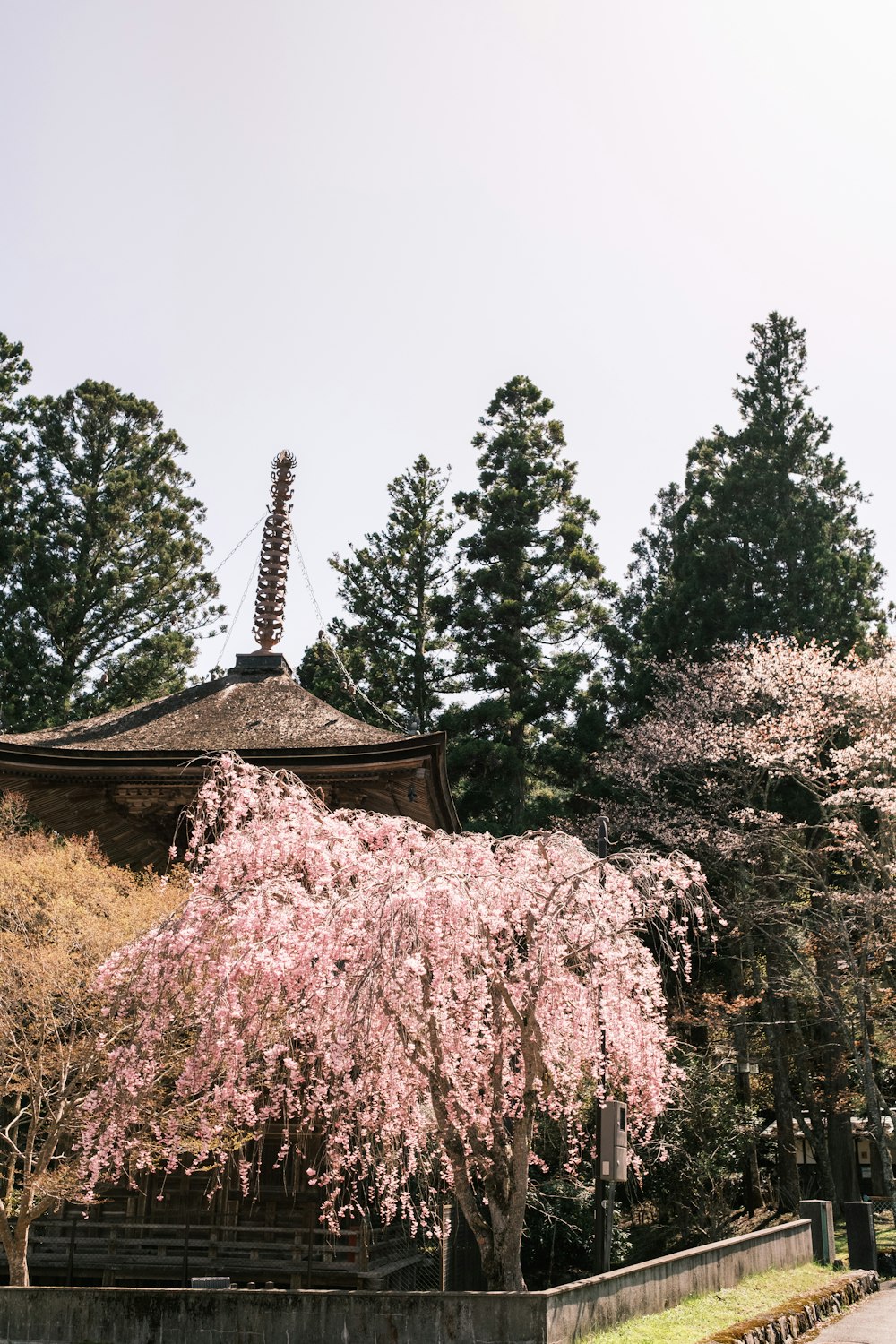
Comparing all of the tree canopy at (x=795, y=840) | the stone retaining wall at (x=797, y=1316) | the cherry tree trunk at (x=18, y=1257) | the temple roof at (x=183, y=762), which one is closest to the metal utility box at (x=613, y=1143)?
the stone retaining wall at (x=797, y=1316)

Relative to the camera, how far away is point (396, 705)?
33.6 meters

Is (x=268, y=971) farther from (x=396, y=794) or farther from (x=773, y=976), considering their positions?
(x=773, y=976)

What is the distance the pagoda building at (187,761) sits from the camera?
1520 cm

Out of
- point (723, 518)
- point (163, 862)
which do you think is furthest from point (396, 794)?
point (723, 518)

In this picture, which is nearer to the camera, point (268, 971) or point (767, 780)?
point (268, 971)

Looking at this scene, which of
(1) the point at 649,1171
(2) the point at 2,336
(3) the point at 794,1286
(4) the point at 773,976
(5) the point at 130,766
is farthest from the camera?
(2) the point at 2,336

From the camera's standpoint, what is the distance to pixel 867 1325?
33.1 feet

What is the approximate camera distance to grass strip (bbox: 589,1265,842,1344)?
833cm

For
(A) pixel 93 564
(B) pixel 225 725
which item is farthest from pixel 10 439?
(B) pixel 225 725

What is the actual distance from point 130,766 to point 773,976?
14.3 m

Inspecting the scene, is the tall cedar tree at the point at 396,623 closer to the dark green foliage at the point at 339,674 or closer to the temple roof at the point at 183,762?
the dark green foliage at the point at 339,674

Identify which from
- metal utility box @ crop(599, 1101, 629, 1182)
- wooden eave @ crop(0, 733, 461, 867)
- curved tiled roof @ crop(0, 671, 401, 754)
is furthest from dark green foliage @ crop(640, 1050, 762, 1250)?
metal utility box @ crop(599, 1101, 629, 1182)

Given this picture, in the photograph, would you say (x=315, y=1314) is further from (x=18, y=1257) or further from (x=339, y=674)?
(x=339, y=674)

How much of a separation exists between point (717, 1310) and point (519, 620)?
2402 cm
